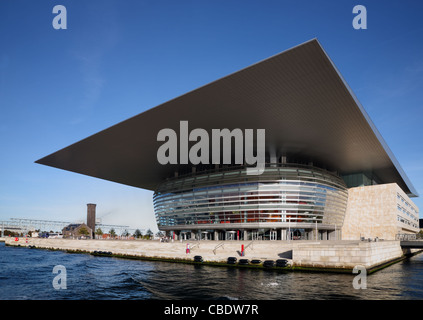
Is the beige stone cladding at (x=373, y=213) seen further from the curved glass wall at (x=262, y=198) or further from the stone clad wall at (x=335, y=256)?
the stone clad wall at (x=335, y=256)

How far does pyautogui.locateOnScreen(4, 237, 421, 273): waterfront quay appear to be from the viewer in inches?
905

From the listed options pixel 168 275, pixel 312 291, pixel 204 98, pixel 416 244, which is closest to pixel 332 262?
pixel 312 291

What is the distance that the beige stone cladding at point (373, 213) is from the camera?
49.8 metres

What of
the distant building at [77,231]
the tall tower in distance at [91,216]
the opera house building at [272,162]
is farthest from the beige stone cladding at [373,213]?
the tall tower in distance at [91,216]

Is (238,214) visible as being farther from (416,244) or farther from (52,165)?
(52,165)

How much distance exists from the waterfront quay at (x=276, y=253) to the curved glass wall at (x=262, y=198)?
988 cm

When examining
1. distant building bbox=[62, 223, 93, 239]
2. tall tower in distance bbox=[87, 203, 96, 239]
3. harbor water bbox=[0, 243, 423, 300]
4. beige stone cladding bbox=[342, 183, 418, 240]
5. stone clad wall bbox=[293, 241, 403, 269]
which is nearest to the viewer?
harbor water bbox=[0, 243, 423, 300]

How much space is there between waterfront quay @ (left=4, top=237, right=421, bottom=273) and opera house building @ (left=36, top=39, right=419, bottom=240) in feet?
22.9

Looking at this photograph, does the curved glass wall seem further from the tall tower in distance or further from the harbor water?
the tall tower in distance

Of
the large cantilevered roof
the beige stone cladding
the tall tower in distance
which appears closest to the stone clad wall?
the large cantilevered roof

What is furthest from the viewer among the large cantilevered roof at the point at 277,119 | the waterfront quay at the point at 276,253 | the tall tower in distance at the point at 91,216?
the tall tower in distance at the point at 91,216

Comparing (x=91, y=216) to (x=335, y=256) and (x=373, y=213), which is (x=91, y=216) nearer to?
(x=373, y=213)

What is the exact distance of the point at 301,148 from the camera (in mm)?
41438
